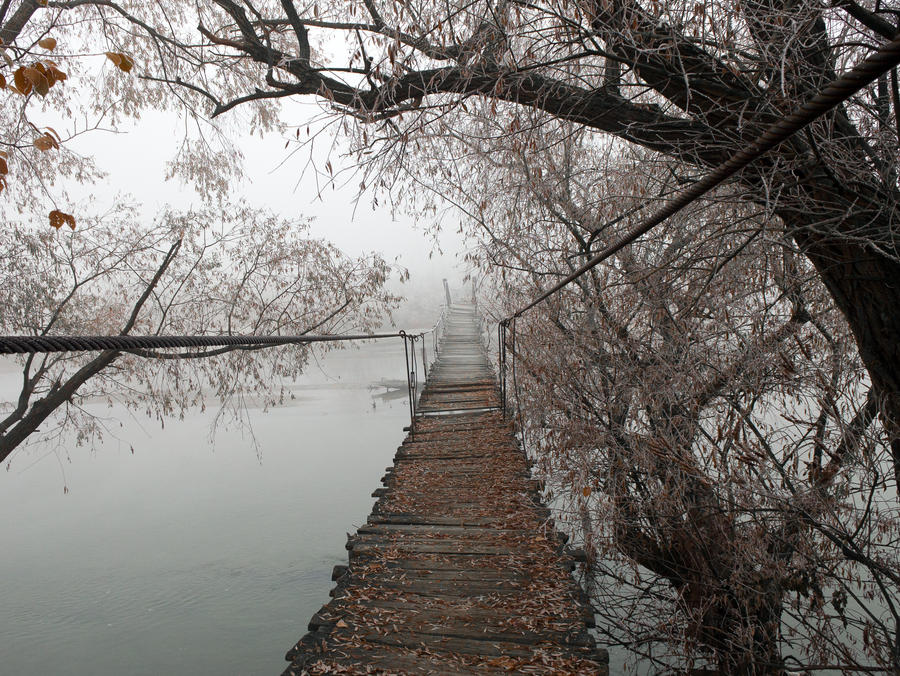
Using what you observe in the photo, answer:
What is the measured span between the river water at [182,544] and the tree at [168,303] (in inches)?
38.0

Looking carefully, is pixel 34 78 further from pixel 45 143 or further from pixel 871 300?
pixel 871 300

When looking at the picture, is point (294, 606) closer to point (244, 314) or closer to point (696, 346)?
point (244, 314)

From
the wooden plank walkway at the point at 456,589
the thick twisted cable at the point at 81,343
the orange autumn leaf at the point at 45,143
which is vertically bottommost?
the wooden plank walkway at the point at 456,589

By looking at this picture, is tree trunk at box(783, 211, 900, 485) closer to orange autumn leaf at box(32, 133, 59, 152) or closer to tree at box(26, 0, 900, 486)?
tree at box(26, 0, 900, 486)

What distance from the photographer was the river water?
21.0ft

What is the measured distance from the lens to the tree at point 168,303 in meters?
4.90

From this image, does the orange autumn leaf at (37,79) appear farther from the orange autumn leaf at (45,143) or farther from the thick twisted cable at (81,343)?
the thick twisted cable at (81,343)

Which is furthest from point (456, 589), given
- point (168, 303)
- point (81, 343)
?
point (168, 303)

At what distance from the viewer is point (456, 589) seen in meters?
2.24

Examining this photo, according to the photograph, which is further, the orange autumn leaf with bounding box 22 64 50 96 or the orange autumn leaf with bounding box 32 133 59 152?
the orange autumn leaf with bounding box 32 133 59 152

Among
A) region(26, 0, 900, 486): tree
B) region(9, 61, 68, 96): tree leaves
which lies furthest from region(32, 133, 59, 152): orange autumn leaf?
region(26, 0, 900, 486): tree

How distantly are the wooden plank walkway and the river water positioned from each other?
134 inches

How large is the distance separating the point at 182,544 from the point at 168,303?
4.63 m

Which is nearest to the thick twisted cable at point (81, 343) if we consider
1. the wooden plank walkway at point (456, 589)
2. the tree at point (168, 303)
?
the wooden plank walkway at point (456, 589)
